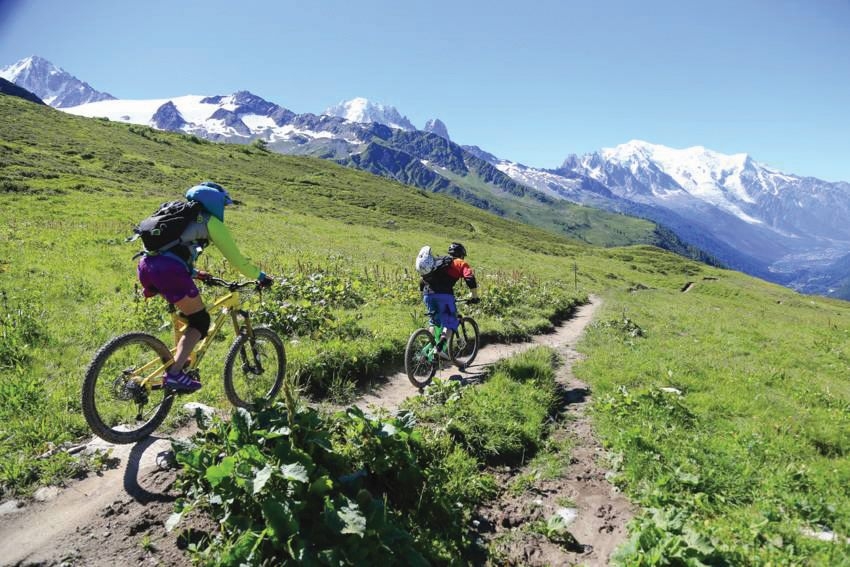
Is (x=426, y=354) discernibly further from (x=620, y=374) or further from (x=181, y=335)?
(x=181, y=335)

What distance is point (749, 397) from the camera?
10266 millimetres

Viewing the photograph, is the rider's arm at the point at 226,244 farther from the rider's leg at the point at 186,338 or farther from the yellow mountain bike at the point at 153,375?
the rider's leg at the point at 186,338

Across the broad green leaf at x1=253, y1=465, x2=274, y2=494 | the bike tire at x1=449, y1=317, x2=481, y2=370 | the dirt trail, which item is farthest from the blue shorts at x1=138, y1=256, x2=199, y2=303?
the bike tire at x1=449, y1=317, x2=481, y2=370

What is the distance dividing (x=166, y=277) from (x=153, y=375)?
4.63 ft

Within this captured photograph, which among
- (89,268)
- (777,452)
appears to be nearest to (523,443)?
(777,452)

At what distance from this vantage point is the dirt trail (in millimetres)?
4441

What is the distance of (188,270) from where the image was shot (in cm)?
637

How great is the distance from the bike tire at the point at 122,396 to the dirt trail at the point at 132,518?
0.26 meters

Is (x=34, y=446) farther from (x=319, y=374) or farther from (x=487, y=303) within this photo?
(x=487, y=303)

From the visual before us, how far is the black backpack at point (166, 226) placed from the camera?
19.3 feet

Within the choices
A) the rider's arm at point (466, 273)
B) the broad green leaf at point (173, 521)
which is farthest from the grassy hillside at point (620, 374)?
the rider's arm at point (466, 273)

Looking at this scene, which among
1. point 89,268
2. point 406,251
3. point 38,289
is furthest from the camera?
point 406,251

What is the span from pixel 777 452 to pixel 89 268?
19.6m

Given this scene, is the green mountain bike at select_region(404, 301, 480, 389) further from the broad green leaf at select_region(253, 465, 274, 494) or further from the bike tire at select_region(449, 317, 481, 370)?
the broad green leaf at select_region(253, 465, 274, 494)
